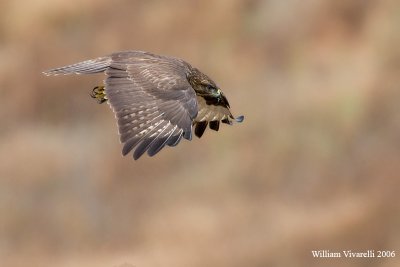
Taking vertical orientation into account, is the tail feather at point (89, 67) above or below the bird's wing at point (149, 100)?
above

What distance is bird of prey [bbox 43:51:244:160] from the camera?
7582mm

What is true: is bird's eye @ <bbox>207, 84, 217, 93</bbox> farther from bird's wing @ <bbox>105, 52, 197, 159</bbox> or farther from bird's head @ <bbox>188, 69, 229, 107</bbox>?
bird's wing @ <bbox>105, 52, 197, 159</bbox>

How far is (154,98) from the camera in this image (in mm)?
8008

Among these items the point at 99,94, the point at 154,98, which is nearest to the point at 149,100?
the point at 154,98

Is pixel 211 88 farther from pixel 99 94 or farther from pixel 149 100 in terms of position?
pixel 99 94

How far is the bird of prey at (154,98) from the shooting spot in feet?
24.9

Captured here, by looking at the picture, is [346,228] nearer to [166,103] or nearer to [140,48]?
[140,48]

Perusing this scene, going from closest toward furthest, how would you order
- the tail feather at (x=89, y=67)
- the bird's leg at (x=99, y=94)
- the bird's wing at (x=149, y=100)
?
the bird's wing at (x=149, y=100) → the tail feather at (x=89, y=67) → the bird's leg at (x=99, y=94)

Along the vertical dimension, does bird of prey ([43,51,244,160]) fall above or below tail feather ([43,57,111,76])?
below

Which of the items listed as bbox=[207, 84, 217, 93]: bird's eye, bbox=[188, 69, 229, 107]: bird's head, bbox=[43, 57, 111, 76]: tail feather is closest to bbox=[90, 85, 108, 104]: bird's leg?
bbox=[43, 57, 111, 76]: tail feather

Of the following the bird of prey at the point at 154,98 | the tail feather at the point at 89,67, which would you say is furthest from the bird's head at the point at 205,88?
the tail feather at the point at 89,67

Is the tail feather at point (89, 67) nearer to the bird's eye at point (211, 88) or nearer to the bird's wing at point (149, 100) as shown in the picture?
the bird's wing at point (149, 100)

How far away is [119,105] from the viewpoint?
7.81 meters

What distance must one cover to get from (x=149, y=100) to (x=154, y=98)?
52 millimetres
